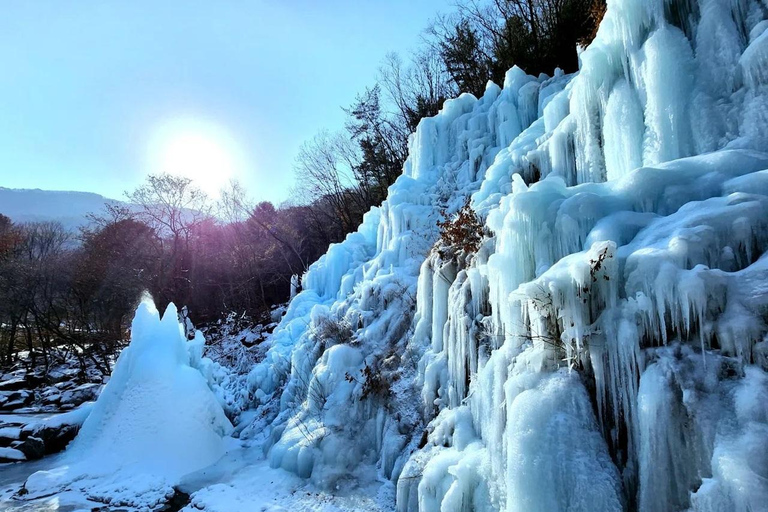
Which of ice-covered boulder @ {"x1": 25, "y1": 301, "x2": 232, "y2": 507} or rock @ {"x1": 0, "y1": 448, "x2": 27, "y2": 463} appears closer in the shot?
ice-covered boulder @ {"x1": 25, "y1": 301, "x2": 232, "y2": 507}

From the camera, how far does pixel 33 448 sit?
976 centimetres

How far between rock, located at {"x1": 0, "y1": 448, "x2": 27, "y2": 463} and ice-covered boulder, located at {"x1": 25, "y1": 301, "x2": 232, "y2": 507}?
133 cm

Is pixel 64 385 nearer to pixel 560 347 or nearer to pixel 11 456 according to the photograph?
pixel 11 456

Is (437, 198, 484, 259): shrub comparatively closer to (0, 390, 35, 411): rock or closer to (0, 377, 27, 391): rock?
(0, 390, 35, 411): rock

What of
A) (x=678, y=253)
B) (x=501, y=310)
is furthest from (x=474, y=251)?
(x=678, y=253)

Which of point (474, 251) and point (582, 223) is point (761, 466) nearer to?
point (582, 223)

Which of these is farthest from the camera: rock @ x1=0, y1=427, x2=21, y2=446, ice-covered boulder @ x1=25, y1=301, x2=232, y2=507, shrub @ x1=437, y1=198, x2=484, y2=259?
rock @ x1=0, y1=427, x2=21, y2=446

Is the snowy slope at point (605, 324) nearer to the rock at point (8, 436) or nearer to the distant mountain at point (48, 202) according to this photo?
the rock at point (8, 436)

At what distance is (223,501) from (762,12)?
9591 mm

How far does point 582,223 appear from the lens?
4043 millimetres

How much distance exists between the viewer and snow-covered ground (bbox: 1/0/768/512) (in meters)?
2.78

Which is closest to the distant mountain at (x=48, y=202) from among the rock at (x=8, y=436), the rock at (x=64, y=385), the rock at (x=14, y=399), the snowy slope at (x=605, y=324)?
the rock at (x=64, y=385)

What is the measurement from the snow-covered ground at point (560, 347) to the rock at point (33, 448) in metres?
1.60

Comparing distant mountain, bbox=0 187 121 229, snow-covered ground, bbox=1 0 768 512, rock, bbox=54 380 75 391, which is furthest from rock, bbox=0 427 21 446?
distant mountain, bbox=0 187 121 229
